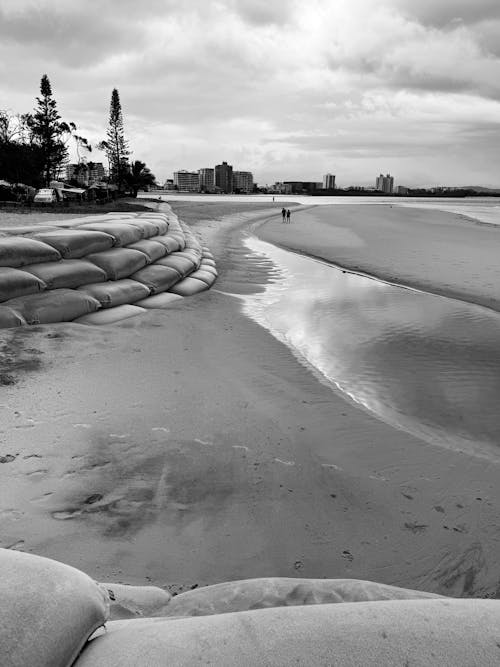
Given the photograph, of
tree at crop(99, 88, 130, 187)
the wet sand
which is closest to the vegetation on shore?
tree at crop(99, 88, 130, 187)

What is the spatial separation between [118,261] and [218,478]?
15.2 feet

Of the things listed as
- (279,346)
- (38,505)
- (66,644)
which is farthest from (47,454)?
(279,346)

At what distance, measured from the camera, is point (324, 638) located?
104 centimetres

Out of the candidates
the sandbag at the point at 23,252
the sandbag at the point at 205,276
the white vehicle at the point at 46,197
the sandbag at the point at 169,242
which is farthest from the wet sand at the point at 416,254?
the white vehicle at the point at 46,197

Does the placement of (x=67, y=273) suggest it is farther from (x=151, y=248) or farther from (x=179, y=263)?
(x=179, y=263)

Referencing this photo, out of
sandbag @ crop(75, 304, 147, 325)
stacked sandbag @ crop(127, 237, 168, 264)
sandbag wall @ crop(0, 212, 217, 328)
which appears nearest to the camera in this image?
sandbag wall @ crop(0, 212, 217, 328)

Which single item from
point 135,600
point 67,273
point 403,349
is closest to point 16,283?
point 67,273

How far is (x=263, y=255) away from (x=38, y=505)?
36.9 feet

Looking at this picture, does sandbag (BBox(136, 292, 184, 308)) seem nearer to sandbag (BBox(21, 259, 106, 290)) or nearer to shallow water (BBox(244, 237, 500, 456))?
sandbag (BBox(21, 259, 106, 290))

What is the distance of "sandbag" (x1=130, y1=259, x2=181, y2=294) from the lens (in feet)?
22.7

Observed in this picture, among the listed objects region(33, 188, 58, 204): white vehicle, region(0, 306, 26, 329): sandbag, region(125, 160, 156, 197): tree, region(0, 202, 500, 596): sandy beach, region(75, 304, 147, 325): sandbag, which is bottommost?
region(0, 202, 500, 596): sandy beach

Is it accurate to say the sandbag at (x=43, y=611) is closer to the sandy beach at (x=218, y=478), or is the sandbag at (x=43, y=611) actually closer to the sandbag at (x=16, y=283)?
the sandy beach at (x=218, y=478)

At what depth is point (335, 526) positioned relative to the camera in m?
2.40

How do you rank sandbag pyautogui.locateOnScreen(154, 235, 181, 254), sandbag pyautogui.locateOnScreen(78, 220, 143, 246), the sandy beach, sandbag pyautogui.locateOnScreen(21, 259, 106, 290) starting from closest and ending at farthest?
1. the sandy beach
2. sandbag pyautogui.locateOnScreen(21, 259, 106, 290)
3. sandbag pyautogui.locateOnScreen(78, 220, 143, 246)
4. sandbag pyautogui.locateOnScreen(154, 235, 181, 254)
